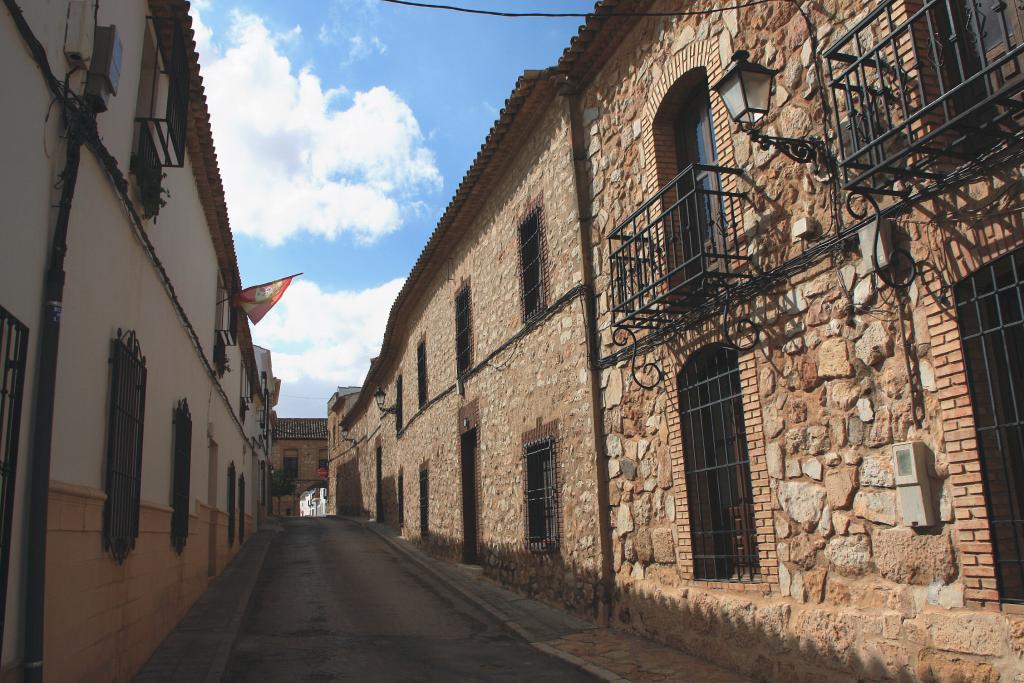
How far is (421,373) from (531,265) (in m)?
7.27

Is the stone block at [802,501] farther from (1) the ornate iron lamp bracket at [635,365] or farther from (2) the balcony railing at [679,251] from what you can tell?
(1) the ornate iron lamp bracket at [635,365]

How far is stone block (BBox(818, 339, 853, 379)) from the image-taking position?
5.37 meters

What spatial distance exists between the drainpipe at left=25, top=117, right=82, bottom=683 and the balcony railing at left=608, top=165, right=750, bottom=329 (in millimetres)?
4126

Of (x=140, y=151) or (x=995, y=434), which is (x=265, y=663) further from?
(x=995, y=434)

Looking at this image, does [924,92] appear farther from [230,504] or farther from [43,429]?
[230,504]

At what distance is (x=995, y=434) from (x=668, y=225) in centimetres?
377

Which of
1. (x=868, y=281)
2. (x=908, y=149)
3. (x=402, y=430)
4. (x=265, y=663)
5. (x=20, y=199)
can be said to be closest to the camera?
(x=20, y=199)

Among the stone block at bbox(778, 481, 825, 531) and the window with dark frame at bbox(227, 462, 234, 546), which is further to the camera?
the window with dark frame at bbox(227, 462, 234, 546)

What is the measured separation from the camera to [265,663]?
7359 millimetres

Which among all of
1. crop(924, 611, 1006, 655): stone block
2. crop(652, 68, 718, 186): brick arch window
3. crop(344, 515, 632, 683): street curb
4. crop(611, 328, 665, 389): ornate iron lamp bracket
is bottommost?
crop(344, 515, 632, 683): street curb

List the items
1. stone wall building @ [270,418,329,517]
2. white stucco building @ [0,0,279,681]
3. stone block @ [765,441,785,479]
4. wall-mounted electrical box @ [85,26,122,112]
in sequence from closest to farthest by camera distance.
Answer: white stucco building @ [0,0,279,681] → wall-mounted electrical box @ [85,26,122,112] → stone block @ [765,441,785,479] → stone wall building @ [270,418,329,517]

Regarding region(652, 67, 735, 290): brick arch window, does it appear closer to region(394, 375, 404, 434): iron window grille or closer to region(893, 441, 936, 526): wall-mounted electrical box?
region(893, 441, 936, 526): wall-mounted electrical box

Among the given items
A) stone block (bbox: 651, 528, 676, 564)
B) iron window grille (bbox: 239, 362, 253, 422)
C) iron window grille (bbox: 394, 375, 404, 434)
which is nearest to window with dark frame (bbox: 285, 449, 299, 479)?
iron window grille (bbox: 239, 362, 253, 422)

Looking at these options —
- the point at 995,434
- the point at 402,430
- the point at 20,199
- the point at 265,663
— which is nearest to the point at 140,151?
the point at 20,199
